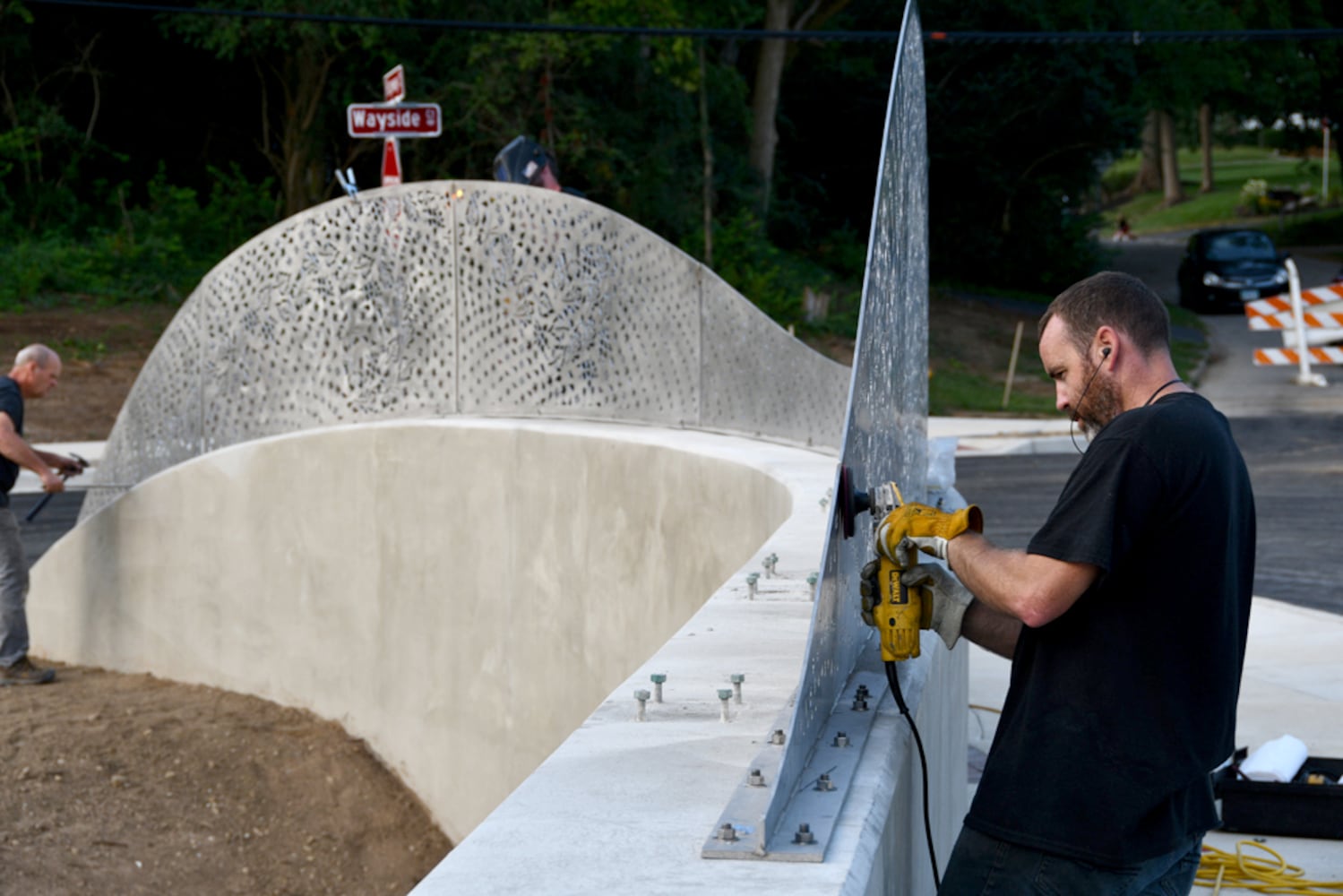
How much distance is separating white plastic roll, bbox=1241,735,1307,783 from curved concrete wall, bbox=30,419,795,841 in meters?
2.00

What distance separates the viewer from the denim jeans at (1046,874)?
2.85 meters

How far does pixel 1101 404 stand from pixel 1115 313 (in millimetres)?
178

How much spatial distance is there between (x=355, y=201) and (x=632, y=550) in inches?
135

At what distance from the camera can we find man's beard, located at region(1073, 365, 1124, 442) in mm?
3008

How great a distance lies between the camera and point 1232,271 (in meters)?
33.6

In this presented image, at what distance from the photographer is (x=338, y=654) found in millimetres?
9438

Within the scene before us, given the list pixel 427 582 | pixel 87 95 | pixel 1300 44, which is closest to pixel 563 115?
pixel 87 95

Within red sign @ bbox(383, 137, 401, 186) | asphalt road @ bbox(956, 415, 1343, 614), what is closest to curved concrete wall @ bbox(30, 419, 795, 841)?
red sign @ bbox(383, 137, 401, 186)

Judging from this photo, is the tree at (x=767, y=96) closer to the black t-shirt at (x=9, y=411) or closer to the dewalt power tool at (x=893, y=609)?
the black t-shirt at (x=9, y=411)

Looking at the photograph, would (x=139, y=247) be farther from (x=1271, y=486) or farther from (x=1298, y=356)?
(x=1298, y=356)

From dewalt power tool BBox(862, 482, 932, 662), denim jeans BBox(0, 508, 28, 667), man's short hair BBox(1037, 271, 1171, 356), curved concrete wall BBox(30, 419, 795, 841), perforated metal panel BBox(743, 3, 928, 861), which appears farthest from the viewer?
denim jeans BBox(0, 508, 28, 667)

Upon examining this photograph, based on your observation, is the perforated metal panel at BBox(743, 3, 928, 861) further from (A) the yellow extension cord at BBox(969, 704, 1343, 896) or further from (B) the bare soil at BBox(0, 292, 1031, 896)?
(B) the bare soil at BBox(0, 292, 1031, 896)

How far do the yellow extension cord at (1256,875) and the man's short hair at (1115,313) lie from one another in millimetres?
2810

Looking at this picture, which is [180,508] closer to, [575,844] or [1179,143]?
[575,844]
